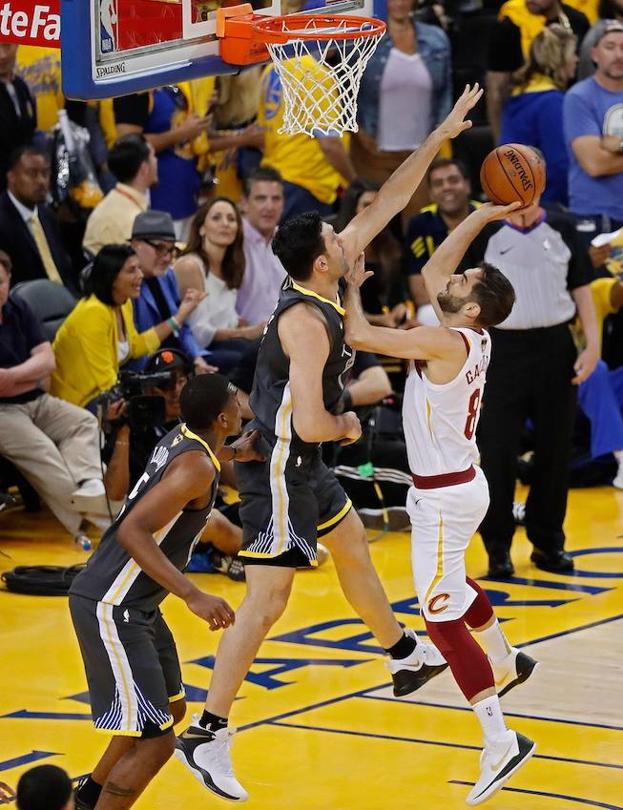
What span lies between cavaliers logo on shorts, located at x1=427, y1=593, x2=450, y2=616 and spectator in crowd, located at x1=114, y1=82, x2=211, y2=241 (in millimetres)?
6253

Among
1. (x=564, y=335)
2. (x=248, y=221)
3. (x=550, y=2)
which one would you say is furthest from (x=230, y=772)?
(x=550, y=2)

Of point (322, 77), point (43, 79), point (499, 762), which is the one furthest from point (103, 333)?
point (499, 762)

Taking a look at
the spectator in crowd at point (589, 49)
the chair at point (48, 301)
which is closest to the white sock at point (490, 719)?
the chair at point (48, 301)

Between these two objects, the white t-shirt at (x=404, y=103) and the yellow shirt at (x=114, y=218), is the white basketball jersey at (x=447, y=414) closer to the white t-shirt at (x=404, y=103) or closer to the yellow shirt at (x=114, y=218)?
the yellow shirt at (x=114, y=218)

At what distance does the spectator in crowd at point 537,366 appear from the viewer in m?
8.91

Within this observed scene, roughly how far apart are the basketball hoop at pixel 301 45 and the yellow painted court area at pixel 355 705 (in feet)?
8.18

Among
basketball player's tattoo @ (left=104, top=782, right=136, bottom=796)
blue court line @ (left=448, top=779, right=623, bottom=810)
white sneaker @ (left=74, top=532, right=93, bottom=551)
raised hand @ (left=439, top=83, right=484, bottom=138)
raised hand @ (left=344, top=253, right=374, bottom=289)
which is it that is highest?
raised hand @ (left=439, top=83, right=484, bottom=138)

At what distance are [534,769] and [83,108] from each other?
6.75m

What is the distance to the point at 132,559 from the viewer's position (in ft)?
17.0

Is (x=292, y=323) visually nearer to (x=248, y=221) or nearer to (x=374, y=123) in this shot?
(x=248, y=221)

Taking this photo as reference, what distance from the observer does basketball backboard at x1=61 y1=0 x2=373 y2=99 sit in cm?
587

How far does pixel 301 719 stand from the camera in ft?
22.0

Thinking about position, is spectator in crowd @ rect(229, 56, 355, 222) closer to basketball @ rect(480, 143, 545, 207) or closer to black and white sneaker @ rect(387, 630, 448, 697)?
basketball @ rect(480, 143, 545, 207)

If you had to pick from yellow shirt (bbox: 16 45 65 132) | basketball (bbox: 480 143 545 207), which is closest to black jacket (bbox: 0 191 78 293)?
yellow shirt (bbox: 16 45 65 132)
